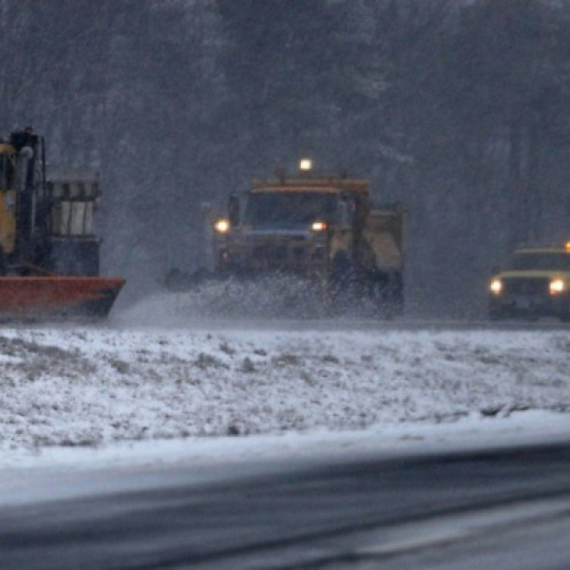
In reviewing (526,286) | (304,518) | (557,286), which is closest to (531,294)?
(526,286)

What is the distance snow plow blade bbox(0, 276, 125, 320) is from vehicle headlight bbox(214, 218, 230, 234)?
8.59 metres

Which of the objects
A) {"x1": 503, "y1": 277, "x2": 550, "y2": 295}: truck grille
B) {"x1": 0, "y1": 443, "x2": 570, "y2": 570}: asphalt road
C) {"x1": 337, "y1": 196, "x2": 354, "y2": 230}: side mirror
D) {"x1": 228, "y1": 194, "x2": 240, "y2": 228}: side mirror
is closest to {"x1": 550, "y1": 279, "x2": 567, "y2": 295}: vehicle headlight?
{"x1": 503, "y1": 277, "x2": 550, "y2": 295}: truck grille

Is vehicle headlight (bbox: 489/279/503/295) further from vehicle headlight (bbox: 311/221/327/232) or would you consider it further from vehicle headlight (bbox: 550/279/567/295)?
vehicle headlight (bbox: 311/221/327/232)

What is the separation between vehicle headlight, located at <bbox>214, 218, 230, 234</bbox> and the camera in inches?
1277

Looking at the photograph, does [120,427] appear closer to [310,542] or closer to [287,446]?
[287,446]

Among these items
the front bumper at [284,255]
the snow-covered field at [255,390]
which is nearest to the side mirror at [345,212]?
the front bumper at [284,255]

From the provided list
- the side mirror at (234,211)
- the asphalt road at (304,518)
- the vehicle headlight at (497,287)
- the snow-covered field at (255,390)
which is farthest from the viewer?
the vehicle headlight at (497,287)

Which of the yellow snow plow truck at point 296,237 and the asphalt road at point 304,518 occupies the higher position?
the yellow snow plow truck at point 296,237

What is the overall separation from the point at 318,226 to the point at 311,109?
23906mm

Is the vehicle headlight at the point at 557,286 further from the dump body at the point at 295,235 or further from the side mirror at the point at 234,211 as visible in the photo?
the side mirror at the point at 234,211

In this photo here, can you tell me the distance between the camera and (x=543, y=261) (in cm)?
3816

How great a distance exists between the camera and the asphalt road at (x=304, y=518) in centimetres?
977

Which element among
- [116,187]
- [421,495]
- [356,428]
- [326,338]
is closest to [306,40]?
[116,187]

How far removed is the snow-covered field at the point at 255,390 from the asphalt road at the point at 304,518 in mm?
1552
